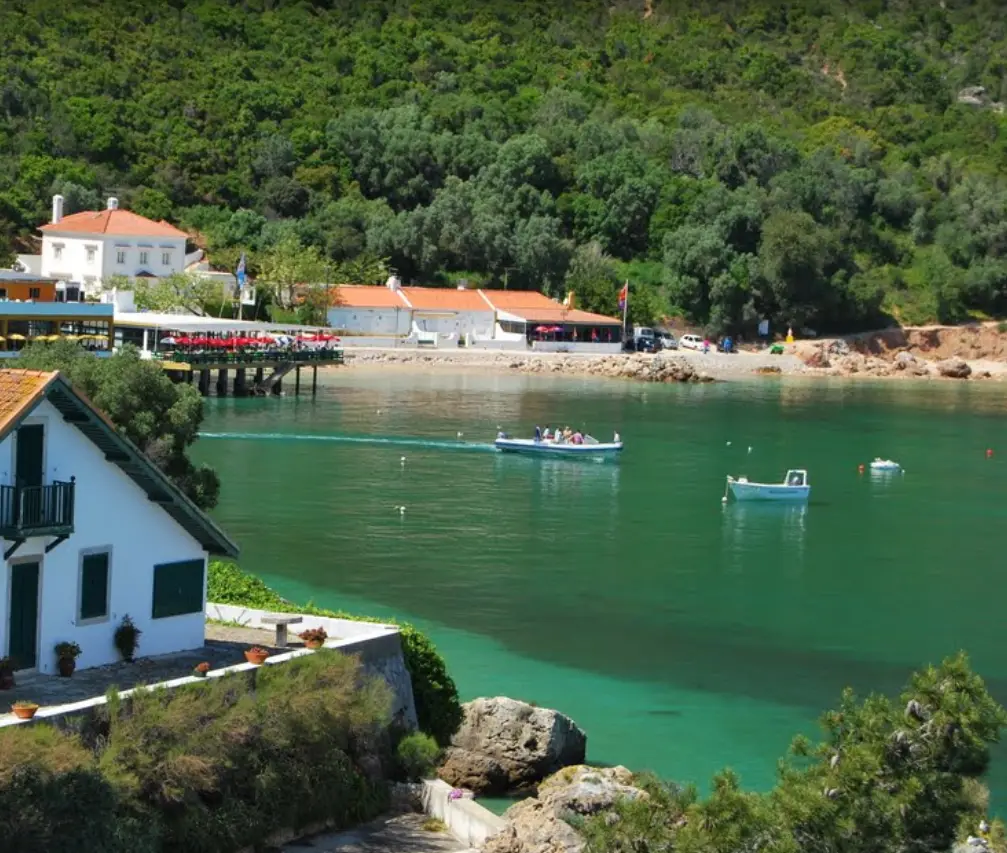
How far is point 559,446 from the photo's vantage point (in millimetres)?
71375

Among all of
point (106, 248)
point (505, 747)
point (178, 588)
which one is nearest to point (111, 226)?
point (106, 248)

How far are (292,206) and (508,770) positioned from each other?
373ft

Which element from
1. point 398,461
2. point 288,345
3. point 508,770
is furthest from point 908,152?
point 508,770

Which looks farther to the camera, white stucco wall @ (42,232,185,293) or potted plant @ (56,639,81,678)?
white stucco wall @ (42,232,185,293)

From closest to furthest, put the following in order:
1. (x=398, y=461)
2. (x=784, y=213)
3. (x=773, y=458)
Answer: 1. (x=398, y=461)
2. (x=773, y=458)
3. (x=784, y=213)

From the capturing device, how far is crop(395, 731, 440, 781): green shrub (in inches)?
876

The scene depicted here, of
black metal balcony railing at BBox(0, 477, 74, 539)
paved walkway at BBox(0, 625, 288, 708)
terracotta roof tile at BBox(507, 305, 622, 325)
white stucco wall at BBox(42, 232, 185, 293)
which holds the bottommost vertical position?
paved walkway at BBox(0, 625, 288, 708)

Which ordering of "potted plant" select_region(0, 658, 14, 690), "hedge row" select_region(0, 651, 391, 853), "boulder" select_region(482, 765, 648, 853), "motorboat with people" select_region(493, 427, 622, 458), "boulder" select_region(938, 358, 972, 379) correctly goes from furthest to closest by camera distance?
"boulder" select_region(938, 358, 972, 379)
"motorboat with people" select_region(493, 427, 622, 458)
"boulder" select_region(482, 765, 648, 853)
"potted plant" select_region(0, 658, 14, 690)
"hedge row" select_region(0, 651, 391, 853)

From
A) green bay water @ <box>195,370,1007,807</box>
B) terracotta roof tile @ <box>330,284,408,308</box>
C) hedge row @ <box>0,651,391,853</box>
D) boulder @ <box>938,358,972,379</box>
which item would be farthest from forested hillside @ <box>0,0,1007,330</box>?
hedge row @ <box>0,651,391,853</box>

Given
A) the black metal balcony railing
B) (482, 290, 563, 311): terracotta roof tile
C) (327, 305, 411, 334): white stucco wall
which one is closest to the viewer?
the black metal balcony railing

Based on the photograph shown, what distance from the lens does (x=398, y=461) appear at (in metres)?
67.1

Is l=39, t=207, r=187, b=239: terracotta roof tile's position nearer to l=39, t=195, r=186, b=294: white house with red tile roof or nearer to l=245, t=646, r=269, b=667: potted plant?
l=39, t=195, r=186, b=294: white house with red tile roof

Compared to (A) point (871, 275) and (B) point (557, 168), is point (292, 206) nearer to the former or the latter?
(B) point (557, 168)

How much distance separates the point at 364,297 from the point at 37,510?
98641 millimetres
